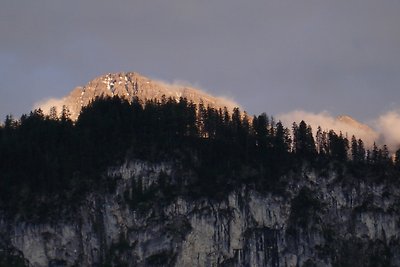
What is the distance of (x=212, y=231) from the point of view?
176 metres

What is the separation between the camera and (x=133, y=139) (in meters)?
189

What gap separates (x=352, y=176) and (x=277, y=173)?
17.3 metres

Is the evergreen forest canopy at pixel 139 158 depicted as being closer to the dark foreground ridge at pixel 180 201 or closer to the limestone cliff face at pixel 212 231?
the dark foreground ridge at pixel 180 201

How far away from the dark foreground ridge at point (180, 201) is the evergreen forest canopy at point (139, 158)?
26cm

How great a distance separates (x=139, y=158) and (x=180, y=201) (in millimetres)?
13984

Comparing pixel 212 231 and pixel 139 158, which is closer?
pixel 212 231

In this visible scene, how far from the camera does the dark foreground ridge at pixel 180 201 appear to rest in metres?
173

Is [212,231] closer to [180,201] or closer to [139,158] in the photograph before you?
[180,201]

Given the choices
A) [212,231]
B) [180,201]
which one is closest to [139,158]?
[180,201]

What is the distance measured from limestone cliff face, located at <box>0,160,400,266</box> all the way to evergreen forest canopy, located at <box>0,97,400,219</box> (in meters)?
2.65

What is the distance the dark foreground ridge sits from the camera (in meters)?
173

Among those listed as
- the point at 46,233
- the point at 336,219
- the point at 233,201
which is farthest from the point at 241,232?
the point at 46,233

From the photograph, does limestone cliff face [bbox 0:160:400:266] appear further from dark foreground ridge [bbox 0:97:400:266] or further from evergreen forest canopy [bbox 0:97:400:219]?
evergreen forest canopy [bbox 0:97:400:219]

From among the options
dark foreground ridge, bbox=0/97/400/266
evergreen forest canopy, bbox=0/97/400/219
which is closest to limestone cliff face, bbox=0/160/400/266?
dark foreground ridge, bbox=0/97/400/266
